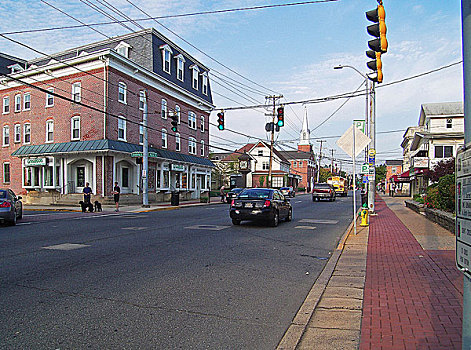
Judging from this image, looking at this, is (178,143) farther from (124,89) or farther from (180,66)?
(124,89)

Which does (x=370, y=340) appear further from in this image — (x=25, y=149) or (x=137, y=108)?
(x=25, y=149)

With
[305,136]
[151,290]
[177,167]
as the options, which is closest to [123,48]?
[177,167]

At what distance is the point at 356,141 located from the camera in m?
13.1

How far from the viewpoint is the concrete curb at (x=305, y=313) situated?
4.41m

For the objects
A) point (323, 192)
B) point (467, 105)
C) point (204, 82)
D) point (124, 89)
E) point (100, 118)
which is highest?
point (204, 82)

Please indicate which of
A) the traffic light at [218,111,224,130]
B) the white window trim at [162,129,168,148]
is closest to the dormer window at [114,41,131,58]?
the white window trim at [162,129,168,148]

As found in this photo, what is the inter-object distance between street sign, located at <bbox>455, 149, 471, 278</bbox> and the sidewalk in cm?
207

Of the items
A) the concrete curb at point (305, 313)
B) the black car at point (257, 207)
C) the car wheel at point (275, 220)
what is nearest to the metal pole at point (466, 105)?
the concrete curb at point (305, 313)

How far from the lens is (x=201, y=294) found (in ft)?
20.5

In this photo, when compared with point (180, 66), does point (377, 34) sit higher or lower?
lower

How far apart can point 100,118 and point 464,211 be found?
30728mm

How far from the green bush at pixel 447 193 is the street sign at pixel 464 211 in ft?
47.1

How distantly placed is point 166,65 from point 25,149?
14559 mm

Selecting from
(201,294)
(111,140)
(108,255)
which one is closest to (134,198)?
(111,140)
